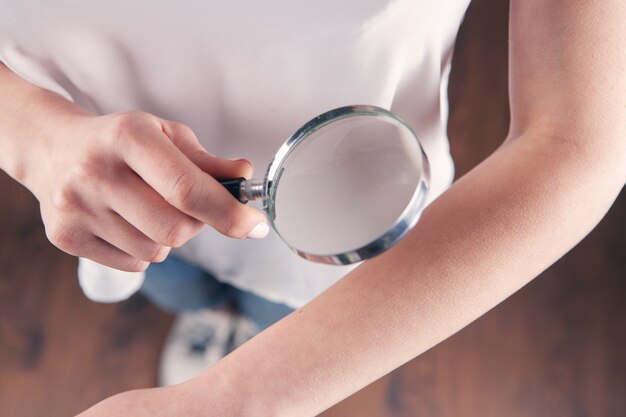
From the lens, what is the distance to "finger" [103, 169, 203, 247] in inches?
18.1

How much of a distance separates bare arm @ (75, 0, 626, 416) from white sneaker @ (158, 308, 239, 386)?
2.73 ft

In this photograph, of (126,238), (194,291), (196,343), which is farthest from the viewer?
(196,343)

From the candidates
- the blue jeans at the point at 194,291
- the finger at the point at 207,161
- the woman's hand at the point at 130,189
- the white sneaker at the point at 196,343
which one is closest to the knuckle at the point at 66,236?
the woman's hand at the point at 130,189

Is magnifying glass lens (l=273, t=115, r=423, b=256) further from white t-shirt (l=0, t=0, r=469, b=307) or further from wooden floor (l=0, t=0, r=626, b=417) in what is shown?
wooden floor (l=0, t=0, r=626, b=417)

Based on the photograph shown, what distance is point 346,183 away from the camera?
0.44 metres

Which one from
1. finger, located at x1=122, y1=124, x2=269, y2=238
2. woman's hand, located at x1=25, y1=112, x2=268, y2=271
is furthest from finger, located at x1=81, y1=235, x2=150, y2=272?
finger, located at x1=122, y1=124, x2=269, y2=238

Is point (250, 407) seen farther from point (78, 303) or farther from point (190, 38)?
point (78, 303)

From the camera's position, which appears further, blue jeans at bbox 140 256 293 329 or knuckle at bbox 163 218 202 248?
blue jeans at bbox 140 256 293 329

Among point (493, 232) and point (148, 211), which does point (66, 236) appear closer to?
point (148, 211)

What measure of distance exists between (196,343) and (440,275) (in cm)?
95

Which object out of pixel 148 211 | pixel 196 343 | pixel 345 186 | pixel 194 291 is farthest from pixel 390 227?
pixel 196 343

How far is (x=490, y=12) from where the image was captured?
5.21 feet

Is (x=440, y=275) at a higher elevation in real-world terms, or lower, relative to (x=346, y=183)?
lower

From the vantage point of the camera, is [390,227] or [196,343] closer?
[390,227]
